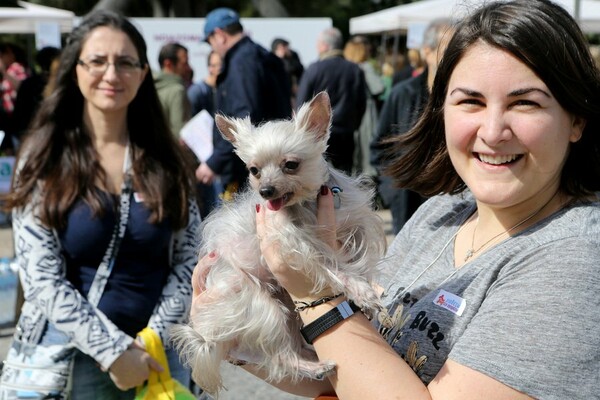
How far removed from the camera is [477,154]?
7.07 ft

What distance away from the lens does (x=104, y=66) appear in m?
3.86

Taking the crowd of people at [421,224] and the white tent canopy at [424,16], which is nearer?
the crowd of people at [421,224]

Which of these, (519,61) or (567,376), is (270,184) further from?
(567,376)

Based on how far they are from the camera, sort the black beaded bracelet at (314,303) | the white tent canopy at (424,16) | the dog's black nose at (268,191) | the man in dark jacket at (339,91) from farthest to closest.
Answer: the white tent canopy at (424,16) → the man in dark jacket at (339,91) → the dog's black nose at (268,191) → the black beaded bracelet at (314,303)

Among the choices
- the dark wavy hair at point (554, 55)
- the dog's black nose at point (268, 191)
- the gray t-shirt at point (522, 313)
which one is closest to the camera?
the gray t-shirt at point (522, 313)

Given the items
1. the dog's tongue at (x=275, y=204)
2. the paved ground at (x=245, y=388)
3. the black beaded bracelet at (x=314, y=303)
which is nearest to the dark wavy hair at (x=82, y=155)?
the dog's tongue at (x=275, y=204)

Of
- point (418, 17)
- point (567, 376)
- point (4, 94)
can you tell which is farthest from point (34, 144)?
point (418, 17)

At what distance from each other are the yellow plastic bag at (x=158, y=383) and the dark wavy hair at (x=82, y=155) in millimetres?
501

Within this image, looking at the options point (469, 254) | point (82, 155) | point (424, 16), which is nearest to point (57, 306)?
point (82, 155)

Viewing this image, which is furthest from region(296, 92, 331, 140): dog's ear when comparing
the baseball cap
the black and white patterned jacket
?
the baseball cap

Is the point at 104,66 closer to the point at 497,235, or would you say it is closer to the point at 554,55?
the point at 497,235

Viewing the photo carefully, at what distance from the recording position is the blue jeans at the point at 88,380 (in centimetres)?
346

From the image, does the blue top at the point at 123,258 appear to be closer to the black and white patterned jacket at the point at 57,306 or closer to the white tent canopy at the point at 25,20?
the black and white patterned jacket at the point at 57,306

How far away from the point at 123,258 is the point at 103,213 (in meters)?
0.21
